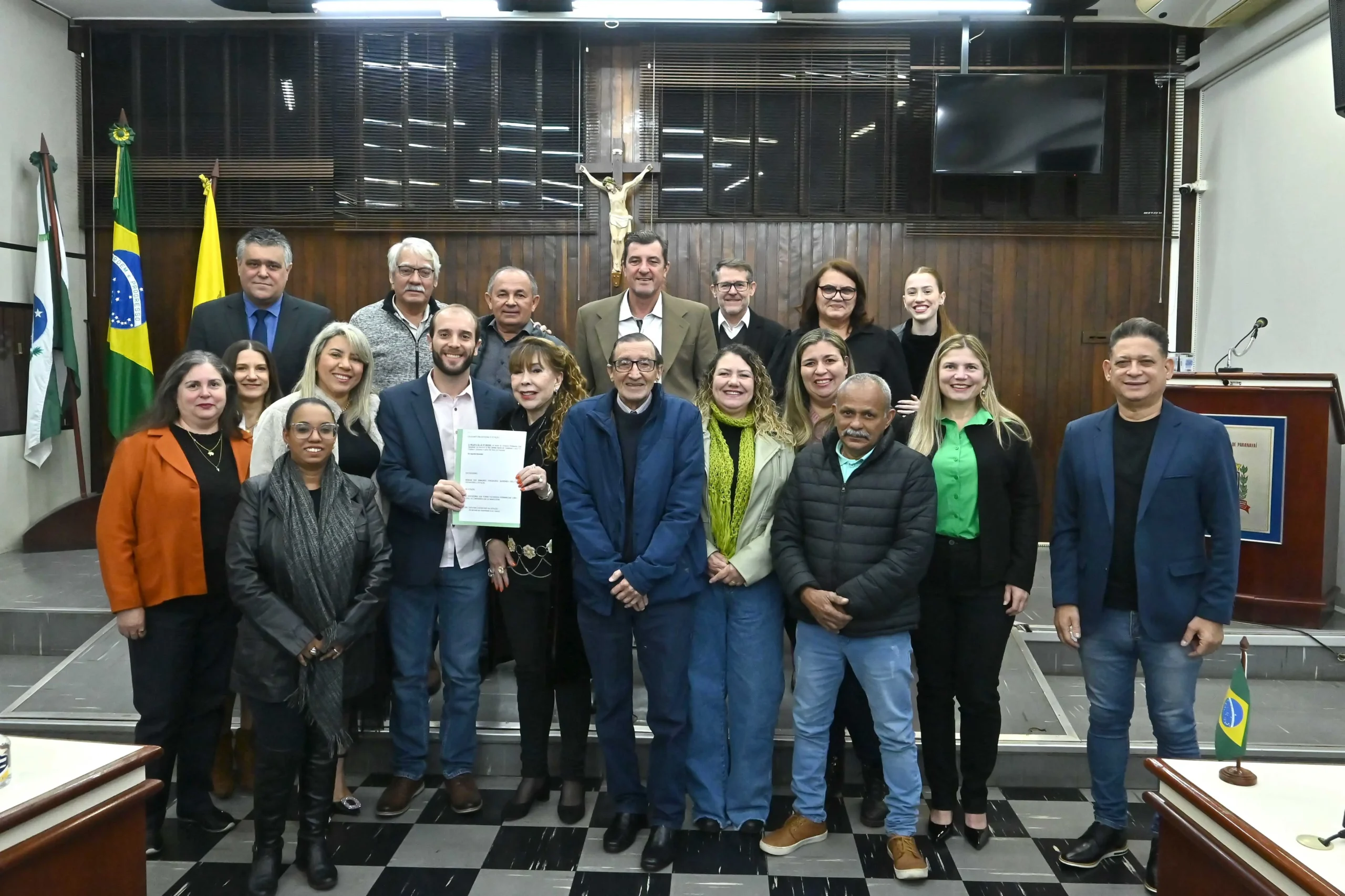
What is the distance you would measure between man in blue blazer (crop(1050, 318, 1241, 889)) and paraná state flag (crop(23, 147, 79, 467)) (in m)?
6.20

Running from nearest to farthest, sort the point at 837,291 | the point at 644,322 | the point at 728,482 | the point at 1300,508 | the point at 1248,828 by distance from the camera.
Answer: the point at 1248,828, the point at 728,482, the point at 837,291, the point at 644,322, the point at 1300,508

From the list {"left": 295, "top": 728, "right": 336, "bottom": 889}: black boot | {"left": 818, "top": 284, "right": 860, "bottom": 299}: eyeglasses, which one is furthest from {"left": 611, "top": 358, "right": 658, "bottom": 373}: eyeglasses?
{"left": 295, "top": 728, "right": 336, "bottom": 889}: black boot

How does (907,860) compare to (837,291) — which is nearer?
(907,860)

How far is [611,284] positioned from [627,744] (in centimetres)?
412

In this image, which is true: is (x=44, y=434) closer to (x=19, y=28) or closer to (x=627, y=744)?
(x=19, y=28)

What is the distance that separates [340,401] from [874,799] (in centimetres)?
230

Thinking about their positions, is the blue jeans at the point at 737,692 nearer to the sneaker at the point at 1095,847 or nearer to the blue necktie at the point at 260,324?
the sneaker at the point at 1095,847

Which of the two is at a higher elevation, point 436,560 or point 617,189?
point 617,189

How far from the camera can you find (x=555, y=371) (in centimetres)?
307

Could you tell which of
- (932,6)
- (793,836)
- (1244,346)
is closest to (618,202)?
(932,6)

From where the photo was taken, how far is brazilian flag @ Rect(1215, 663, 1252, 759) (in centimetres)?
187

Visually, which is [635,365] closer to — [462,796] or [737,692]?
[737,692]

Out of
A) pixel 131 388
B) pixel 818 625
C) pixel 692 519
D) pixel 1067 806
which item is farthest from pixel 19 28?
pixel 1067 806

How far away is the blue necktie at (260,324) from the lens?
3.78m
